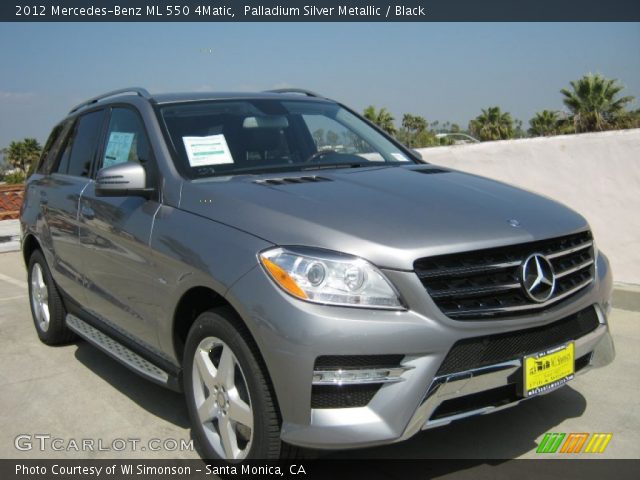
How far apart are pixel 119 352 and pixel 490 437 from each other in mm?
2047

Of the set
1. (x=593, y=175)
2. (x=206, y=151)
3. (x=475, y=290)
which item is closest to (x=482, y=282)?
(x=475, y=290)

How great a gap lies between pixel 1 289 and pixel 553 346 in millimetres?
6939

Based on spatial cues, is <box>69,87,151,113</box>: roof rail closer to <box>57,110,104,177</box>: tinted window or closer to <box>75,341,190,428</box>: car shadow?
<box>57,110,104,177</box>: tinted window

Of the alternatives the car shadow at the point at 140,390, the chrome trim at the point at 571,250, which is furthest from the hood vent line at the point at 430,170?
the car shadow at the point at 140,390

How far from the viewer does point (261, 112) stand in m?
4.12

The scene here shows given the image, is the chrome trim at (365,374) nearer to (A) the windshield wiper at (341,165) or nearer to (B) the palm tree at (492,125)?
(A) the windshield wiper at (341,165)

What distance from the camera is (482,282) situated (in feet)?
8.66

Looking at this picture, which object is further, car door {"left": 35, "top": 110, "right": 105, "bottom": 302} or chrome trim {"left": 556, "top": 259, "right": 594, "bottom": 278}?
car door {"left": 35, "top": 110, "right": 105, "bottom": 302}

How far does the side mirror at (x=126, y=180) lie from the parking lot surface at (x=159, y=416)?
50.2 inches

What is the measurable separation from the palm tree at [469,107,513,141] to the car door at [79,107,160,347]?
220 feet

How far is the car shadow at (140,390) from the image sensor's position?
3.91 metres

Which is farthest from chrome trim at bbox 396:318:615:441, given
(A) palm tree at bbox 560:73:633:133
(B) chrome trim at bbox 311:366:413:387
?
(A) palm tree at bbox 560:73:633:133

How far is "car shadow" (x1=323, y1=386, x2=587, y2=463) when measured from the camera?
126 inches

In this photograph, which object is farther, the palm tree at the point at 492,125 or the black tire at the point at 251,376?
the palm tree at the point at 492,125
